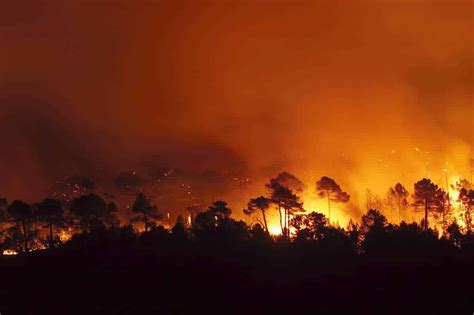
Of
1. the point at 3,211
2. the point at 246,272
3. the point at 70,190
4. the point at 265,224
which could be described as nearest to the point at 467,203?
the point at 265,224

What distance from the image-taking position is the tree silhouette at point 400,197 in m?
59.8

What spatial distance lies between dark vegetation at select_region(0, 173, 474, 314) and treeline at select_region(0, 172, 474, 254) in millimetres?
157

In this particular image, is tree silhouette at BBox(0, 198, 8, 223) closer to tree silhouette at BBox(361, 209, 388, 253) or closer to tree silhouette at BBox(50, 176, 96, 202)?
tree silhouette at BBox(50, 176, 96, 202)

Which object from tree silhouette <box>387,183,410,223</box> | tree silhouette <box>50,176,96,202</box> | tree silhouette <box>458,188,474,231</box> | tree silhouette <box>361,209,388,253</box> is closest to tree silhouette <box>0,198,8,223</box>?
tree silhouette <box>50,176,96,202</box>

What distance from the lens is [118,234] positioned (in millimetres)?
42281

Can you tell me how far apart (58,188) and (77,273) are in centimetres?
4656

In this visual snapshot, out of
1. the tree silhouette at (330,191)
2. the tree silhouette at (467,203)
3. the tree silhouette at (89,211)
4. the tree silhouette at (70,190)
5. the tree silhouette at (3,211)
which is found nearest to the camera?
the tree silhouette at (89,211)

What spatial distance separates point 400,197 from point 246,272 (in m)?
30.2

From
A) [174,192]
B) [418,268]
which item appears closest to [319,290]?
A: [418,268]

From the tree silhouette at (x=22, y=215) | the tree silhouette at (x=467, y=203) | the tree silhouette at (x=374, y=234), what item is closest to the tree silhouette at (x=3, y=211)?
the tree silhouette at (x=22, y=215)

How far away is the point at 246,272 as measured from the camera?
34.4 metres

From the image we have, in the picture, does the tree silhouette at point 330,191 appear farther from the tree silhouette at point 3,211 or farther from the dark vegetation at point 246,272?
the tree silhouette at point 3,211

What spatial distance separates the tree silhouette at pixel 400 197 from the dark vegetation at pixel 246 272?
594 inches

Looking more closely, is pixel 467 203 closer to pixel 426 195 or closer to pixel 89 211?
pixel 426 195
